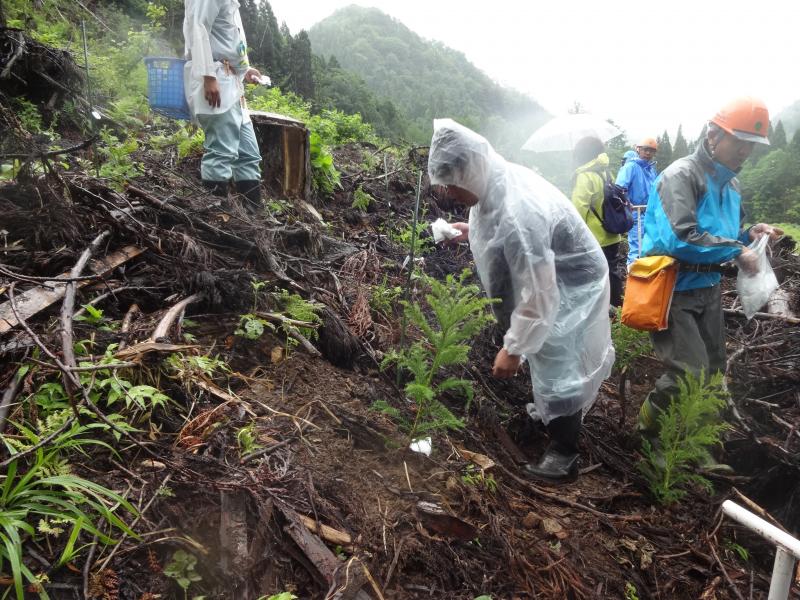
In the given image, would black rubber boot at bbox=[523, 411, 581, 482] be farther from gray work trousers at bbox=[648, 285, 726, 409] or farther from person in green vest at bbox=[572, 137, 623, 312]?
person in green vest at bbox=[572, 137, 623, 312]

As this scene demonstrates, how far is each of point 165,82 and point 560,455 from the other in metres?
4.36

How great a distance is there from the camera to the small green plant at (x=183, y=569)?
4.81 ft

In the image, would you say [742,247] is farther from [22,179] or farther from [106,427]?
[22,179]

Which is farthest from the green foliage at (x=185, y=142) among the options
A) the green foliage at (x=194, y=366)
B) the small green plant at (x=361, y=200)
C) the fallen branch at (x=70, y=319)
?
the green foliage at (x=194, y=366)

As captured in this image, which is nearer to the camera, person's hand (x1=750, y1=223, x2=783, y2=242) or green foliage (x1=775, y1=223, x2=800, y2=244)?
person's hand (x1=750, y1=223, x2=783, y2=242)

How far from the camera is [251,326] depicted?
2.66m

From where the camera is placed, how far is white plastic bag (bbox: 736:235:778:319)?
3021 mm

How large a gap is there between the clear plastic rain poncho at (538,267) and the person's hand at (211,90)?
1.97 meters

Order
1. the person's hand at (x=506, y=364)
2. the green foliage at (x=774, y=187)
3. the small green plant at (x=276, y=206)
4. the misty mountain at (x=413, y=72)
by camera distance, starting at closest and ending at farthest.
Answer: the person's hand at (x=506, y=364) → the small green plant at (x=276, y=206) → the green foliage at (x=774, y=187) → the misty mountain at (x=413, y=72)

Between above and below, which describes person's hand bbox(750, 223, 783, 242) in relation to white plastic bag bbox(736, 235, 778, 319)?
above

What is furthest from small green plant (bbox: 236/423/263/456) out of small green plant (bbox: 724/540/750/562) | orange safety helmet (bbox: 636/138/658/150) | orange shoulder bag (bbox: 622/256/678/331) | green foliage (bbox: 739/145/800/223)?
green foliage (bbox: 739/145/800/223)

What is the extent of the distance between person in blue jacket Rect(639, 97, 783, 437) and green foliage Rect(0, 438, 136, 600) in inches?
116

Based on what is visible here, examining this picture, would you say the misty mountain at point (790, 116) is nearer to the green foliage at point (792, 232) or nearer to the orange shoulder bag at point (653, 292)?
the green foliage at point (792, 232)

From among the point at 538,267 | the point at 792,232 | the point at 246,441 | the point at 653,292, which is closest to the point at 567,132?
the point at 653,292
